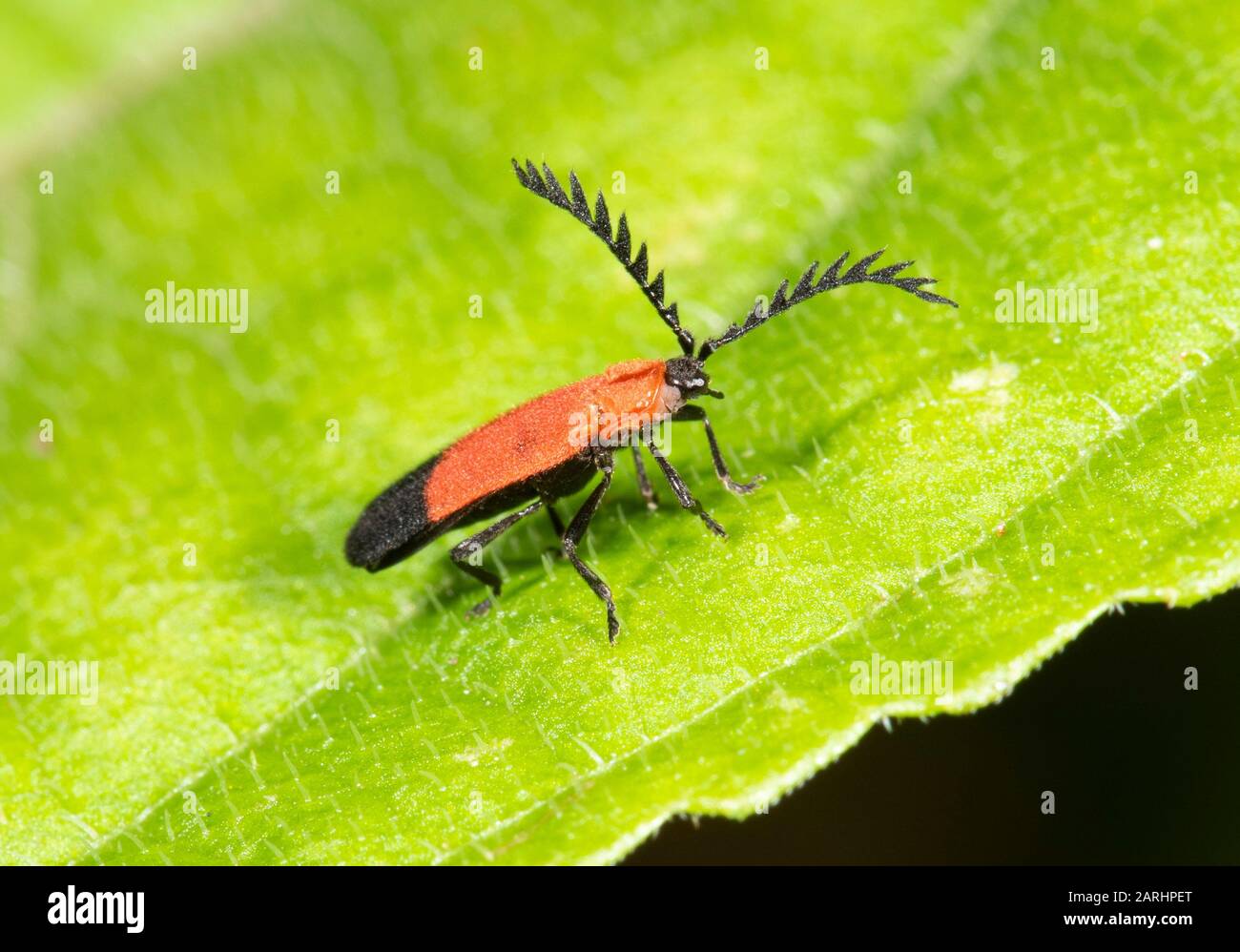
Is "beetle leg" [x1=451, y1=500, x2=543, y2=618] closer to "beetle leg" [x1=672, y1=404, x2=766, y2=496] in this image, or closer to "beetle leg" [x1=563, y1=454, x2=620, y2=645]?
"beetle leg" [x1=563, y1=454, x2=620, y2=645]

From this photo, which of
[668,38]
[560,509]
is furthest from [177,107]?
[560,509]

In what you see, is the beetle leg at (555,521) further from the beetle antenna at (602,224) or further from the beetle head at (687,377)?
the beetle antenna at (602,224)

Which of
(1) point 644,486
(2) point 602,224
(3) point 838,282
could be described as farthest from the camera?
(1) point 644,486

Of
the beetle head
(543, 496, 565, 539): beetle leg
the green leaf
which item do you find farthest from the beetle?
the green leaf

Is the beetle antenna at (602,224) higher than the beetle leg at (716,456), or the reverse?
the beetle antenna at (602,224)

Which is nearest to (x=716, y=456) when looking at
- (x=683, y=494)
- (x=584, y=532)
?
(x=683, y=494)

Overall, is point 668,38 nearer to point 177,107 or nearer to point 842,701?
point 177,107

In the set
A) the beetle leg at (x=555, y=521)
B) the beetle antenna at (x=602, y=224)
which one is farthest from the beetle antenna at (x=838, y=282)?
the beetle leg at (x=555, y=521)

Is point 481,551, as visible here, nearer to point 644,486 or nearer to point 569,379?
point 644,486
